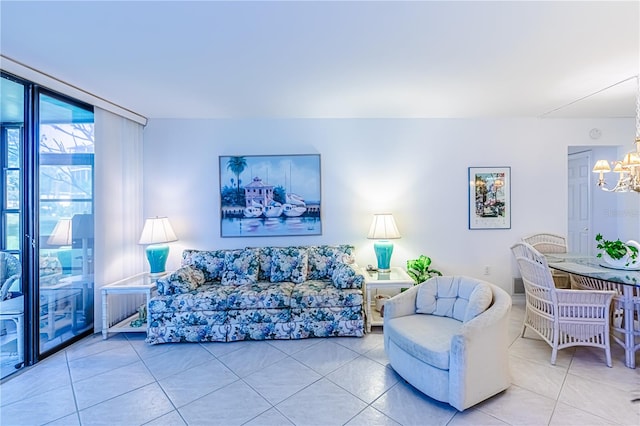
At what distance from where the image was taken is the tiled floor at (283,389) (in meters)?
1.77

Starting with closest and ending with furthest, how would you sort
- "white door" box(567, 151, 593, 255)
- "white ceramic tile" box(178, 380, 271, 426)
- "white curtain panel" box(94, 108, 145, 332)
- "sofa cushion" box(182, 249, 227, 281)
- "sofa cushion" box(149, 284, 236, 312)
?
"white ceramic tile" box(178, 380, 271, 426)
"sofa cushion" box(149, 284, 236, 312)
"white curtain panel" box(94, 108, 145, 332)
"sofa cushion" box(182, 249, 227, 281)
"white door" box(567, 151, 593, 255)

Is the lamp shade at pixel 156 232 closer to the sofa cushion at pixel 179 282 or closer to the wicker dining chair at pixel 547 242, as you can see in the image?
the sofa cushion at pixel 179 282

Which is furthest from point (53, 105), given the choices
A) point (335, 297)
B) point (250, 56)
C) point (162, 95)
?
point (335, 297)

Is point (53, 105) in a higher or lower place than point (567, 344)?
higher

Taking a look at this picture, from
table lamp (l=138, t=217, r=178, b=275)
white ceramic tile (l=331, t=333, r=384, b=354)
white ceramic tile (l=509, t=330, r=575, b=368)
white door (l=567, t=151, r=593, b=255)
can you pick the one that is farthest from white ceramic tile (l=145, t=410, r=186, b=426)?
white door (l=567, t=151, r=593, b=255)

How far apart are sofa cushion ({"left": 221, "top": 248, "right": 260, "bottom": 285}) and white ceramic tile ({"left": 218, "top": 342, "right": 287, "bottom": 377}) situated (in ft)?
2.35

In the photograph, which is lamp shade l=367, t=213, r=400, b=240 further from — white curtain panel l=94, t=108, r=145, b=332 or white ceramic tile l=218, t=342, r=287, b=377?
white curtain panel l=94, t=108, r=145, b=332

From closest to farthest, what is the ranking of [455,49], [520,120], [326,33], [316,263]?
[326,33] < [455,49] < [316,263] < [520,120]

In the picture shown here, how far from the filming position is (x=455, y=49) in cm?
206

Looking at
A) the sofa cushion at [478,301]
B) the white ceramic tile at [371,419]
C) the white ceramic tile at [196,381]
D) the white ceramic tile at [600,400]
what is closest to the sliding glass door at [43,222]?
the white ceramic tile at [196,381]

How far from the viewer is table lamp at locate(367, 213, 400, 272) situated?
133 inches

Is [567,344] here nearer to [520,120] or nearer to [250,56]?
[520,120]

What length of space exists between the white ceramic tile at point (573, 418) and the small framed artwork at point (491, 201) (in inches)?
90.6

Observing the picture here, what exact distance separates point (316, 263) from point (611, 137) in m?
4.44
